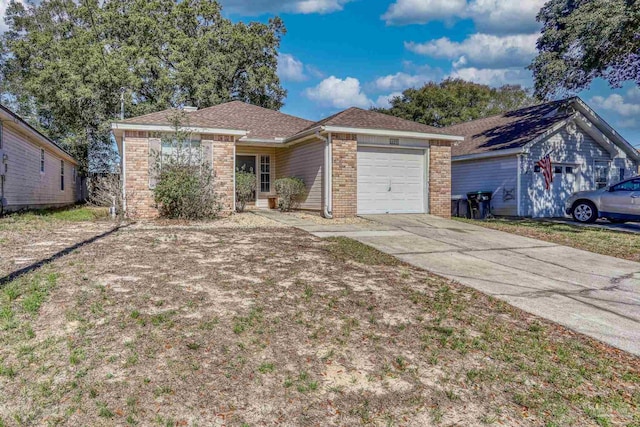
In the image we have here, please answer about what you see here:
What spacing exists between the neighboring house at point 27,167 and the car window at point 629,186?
17693mm

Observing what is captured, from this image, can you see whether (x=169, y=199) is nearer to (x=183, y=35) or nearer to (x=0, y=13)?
(x=183, y=35)

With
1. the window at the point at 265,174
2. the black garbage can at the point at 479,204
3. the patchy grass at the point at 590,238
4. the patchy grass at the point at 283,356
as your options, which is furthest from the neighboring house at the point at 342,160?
the patchy grass at the point at 283,356

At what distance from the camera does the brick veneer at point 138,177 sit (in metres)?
12.0

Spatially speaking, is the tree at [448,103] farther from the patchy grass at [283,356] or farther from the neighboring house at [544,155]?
the patchy grass at [283,356]

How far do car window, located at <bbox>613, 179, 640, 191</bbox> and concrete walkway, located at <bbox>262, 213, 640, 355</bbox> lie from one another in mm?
5232

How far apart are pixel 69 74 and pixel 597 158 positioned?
2551 centimetres

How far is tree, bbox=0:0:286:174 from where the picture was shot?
73.7 ft

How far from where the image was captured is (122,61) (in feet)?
73.6

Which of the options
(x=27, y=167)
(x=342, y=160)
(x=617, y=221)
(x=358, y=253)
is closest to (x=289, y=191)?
(x=342, y=160)

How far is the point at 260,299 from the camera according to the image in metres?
4.64

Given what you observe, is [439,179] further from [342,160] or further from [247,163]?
[247,163]

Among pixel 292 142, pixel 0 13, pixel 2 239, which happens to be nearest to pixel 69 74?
pixel 0 13

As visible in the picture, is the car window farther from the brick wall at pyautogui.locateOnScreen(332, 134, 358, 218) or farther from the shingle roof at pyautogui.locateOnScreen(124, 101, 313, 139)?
the shingle roof at pyautogui.locateOnScreen(124, 101, 313, 139)

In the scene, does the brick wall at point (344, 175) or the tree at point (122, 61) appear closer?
the brick wall at point (344, 175)
